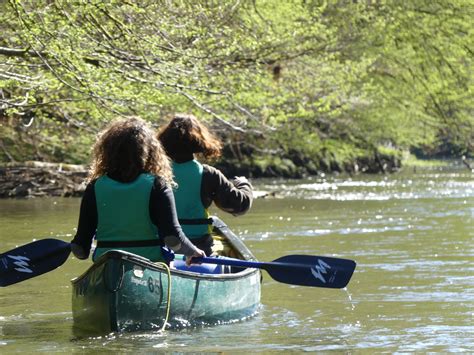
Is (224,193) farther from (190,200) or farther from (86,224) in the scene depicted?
(86,224)

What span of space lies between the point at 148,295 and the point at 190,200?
1.09 metres

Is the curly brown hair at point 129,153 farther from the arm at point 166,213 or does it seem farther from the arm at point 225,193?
the arm at point 225,193

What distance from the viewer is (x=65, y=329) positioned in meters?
9.25

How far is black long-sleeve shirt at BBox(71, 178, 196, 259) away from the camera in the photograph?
8.18 metres

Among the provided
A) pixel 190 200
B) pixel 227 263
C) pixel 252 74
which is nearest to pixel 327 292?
pixel 227 263

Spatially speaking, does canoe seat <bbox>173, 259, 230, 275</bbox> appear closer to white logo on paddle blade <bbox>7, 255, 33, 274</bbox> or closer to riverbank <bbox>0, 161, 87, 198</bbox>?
white logo on paddle blade <bbox>7, 255, 33, 274</bbox>

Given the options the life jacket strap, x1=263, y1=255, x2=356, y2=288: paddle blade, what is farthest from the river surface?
the life jacket strap

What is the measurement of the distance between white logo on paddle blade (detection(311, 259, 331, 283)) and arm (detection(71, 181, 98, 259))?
186 cm

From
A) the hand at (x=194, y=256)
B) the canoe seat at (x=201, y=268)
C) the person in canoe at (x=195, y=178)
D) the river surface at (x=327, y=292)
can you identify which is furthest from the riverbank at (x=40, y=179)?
the hand at (x=194, y=256)

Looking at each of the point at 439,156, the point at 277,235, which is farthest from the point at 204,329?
the point at 439,156

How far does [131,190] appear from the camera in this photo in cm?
818

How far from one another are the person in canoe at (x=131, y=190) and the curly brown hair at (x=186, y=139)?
0.91m

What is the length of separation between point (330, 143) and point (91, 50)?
23759mm

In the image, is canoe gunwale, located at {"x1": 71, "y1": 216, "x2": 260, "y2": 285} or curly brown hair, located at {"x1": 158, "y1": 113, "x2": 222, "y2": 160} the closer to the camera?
canoe gunwale, located at {"x1": 71, "y1": 216, "x2": 260, "y2": 285}
